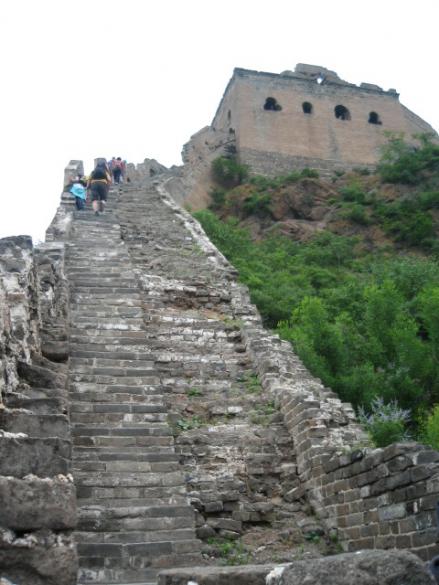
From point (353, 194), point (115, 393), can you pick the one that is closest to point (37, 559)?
point (115, 393)

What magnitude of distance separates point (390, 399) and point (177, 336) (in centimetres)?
353

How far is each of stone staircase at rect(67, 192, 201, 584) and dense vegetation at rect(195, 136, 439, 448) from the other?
299 centimetres

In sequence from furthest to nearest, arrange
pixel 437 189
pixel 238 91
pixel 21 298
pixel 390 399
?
pixel 238 91
pixel 437 189
pixel 390 399
pixel 21 298

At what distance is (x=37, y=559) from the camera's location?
2826 mm

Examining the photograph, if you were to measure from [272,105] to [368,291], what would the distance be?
27.0m

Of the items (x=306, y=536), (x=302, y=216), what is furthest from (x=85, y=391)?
(x=302, y=216)

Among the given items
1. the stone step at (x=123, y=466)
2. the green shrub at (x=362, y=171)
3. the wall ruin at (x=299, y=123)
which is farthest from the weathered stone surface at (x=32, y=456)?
the green shrub at (x=362, y=171)

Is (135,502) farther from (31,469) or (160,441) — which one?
(31,469)

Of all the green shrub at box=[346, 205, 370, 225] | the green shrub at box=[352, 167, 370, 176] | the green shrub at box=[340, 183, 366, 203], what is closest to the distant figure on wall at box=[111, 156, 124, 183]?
the green shrub at box=[346, 205, 370, 225]

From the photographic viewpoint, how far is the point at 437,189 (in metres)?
28.8

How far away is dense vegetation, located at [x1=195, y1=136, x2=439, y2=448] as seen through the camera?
10.5 meters

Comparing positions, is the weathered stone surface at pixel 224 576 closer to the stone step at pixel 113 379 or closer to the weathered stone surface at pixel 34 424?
the weathered stone surface at pixel 34 424

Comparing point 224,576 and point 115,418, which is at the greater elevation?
point 115,418

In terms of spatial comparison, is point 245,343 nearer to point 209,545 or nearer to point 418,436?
point 418,436
